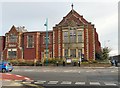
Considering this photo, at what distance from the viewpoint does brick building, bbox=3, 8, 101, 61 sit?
2566 inches

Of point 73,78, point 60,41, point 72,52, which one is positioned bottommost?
point 73,78

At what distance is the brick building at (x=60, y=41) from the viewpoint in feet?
214

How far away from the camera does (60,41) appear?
6644cm

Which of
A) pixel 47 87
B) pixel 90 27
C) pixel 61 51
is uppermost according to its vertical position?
pixel 90 27

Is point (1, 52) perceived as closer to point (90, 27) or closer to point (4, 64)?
point (90, 27)

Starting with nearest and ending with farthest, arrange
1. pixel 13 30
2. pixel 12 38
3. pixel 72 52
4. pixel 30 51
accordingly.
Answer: pixel 72 52 < pixel 30 51 < pixel 12 38 < pixel 13 30

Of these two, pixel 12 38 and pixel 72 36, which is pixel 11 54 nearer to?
pixel 12 38

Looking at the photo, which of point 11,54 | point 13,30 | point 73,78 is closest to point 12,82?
point 73,78

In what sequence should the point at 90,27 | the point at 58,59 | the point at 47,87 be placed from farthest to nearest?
1. the point at 90,27
2. the point at 58,59
3. the point at 47,87

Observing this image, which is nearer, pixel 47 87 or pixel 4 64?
pixel 47 87

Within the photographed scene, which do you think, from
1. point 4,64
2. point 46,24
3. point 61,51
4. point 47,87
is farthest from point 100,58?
point 47,87

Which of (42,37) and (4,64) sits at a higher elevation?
(42,37)

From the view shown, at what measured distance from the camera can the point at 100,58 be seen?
66438 mm

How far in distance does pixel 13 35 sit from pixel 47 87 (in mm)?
54979
